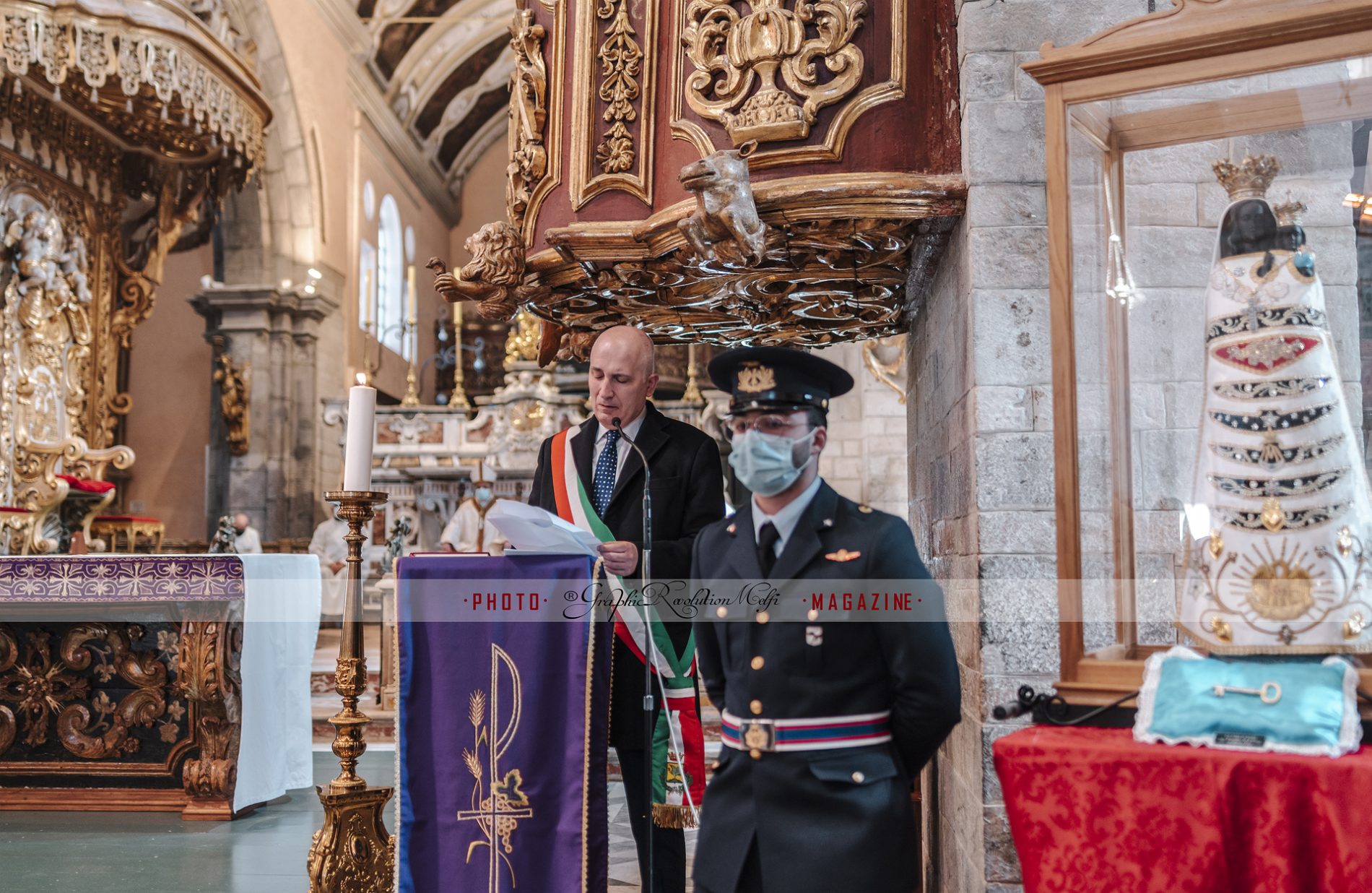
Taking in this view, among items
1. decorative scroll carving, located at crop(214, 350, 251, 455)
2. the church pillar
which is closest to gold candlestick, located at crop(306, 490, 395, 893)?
the church pillar

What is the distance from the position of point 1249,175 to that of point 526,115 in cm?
231

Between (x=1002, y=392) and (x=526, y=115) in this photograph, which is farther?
(x=526, y=115)

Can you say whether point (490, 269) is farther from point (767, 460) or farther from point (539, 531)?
point (767, 460)

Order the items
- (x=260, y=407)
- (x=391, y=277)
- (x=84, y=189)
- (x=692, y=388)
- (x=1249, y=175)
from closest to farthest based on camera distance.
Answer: (x=1249, y=175) → (x=84, y=189) → (x=692, y=388) → (x=260, y=407) → (x=391, y=277)

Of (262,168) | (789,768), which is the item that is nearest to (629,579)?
(789,768)

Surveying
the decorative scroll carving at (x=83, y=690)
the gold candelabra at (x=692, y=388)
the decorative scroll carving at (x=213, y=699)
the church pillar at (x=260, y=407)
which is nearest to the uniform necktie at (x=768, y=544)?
the decorative scroll carving at (x=213, y=699)

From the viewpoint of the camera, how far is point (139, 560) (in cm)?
538

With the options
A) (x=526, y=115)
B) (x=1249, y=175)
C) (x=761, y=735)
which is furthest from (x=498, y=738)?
(x=1249, y=175)

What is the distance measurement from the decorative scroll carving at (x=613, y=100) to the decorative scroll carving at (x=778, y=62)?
0.29 meters

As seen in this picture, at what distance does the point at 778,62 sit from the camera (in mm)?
3168

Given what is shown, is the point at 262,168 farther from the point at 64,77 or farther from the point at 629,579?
the point at 629,579

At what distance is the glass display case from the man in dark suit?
3.53ft

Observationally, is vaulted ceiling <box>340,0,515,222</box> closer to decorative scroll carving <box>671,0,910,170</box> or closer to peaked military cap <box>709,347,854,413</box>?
decorative scroll carving <box>671,0,910,170</box>

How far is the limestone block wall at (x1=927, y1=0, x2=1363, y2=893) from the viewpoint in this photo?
2.38 meters
